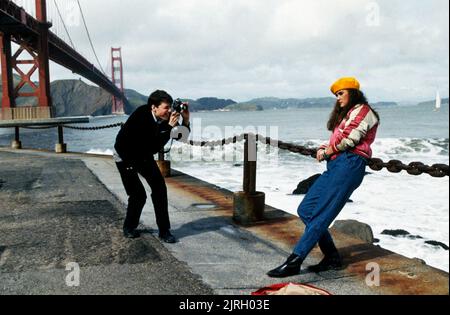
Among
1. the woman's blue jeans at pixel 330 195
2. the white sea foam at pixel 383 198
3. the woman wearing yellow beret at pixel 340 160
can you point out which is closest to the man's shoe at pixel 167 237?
the woman wearing yellow beret at pixel 340 160

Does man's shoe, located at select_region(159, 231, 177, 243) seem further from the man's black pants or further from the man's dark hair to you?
the man's dark hair

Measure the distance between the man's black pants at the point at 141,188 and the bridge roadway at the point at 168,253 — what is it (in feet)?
0.78

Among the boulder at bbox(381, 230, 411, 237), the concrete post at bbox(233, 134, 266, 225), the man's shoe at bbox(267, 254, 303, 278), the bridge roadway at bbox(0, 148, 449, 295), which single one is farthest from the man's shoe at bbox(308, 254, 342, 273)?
the boulder at bbox(381, 230, 411, 237)

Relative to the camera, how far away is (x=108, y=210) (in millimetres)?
5461

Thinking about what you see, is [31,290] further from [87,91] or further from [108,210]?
[87,91]

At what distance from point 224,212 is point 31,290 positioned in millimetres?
2749

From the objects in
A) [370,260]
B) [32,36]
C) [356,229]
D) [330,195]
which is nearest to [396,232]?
[356,229]

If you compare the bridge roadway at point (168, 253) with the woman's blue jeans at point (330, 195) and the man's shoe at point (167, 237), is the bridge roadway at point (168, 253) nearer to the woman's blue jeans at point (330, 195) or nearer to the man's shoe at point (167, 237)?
the man's shoe at point (167, 237)

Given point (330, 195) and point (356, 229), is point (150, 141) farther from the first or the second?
point (356, 229)

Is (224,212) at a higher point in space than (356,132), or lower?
lower

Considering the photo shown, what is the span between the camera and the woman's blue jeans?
308cm
